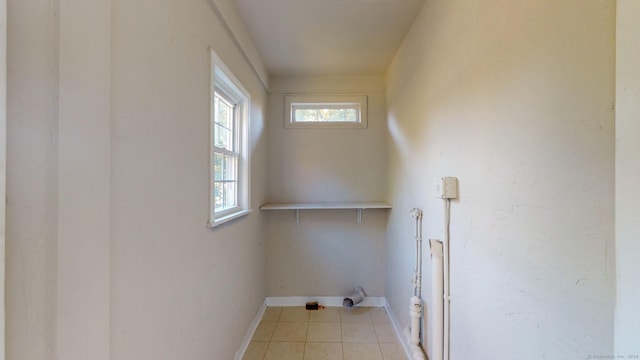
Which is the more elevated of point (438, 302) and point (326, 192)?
point (326, 192)

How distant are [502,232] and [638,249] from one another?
52cm

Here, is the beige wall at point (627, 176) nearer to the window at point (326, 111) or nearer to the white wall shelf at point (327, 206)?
the white wall shelf at point (327, 206)

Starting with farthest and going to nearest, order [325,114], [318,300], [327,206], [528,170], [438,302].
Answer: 1. [325,114]
2. [318,300]
3. [327,206]
4. [438,302]
5. [528,170]

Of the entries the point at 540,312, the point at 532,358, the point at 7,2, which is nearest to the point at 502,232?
the point at 540,312

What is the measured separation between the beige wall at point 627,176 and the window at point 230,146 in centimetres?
156

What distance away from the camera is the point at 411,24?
6.80 feet

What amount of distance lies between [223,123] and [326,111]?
1.37 metres

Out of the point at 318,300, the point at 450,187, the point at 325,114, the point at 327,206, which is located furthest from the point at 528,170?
the point at 318,300

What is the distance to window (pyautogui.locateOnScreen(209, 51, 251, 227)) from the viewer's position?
6.05ft

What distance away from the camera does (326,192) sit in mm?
3105

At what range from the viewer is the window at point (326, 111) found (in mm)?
3096

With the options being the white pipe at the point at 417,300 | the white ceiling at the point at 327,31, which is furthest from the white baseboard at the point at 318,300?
the white ceiling at the point at 327,31

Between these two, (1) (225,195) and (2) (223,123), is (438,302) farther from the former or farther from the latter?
(2) (223,123)

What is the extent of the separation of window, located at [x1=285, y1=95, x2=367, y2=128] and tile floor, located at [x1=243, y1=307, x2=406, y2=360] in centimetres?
197
